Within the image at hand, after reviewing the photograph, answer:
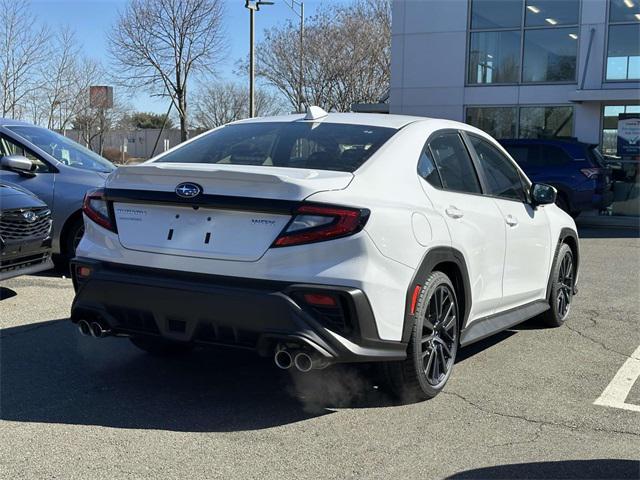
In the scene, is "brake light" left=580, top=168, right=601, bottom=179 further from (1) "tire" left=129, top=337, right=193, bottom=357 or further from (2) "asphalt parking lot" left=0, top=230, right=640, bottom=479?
(1) "tire" left=129, top=337, right=193, bottom=357

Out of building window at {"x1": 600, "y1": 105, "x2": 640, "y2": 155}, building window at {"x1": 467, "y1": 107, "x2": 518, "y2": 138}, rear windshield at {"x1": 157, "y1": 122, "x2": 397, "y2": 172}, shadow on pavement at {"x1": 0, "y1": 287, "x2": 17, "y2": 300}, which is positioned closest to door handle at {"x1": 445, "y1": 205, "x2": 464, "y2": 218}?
rear windshield at {"x1": 157, "y1": 122, "x2": 397, "y2": 172}

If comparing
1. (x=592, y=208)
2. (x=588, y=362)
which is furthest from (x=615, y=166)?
(x=588, y=362)

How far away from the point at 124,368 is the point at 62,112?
23.7 meters

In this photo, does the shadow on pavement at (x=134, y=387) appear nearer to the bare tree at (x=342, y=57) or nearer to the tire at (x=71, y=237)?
the tire at (x=71, y=237)

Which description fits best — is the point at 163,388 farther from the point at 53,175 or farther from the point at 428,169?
the point at 53,175

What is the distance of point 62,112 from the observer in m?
26.2

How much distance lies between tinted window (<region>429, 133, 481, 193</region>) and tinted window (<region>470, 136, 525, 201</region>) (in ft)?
0.66

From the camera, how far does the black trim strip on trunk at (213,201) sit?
3561mm

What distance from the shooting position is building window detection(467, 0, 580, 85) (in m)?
19.1

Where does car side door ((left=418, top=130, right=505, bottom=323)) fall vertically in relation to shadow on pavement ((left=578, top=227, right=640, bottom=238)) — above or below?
above

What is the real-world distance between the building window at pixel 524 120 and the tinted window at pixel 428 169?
15.8 metres

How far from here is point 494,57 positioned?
20156 millimetres

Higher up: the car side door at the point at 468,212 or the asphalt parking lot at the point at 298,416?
the car side door at the point at 468,212

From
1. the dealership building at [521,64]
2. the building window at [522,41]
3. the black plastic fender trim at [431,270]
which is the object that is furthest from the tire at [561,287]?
the building window at [522,41]
